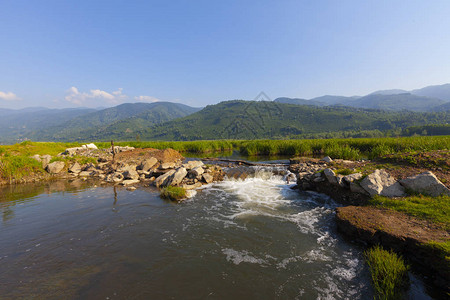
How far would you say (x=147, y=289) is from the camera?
17.7ft

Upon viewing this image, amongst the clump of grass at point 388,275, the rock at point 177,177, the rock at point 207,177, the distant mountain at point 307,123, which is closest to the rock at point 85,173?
the rock at point 177,177

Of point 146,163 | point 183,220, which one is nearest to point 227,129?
point 146,163

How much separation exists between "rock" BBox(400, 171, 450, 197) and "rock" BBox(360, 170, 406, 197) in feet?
1.24

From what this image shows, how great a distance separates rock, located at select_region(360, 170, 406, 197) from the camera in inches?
369

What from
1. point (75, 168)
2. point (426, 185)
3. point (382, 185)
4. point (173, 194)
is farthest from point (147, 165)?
point (426, 185)

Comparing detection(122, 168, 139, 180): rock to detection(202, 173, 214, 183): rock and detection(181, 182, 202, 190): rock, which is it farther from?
detection(202, 173, 214, 183): rock

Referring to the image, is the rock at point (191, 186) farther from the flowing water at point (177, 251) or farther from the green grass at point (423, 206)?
the green grass at point (423, 206)

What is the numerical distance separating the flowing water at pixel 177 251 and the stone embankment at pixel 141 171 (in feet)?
13.0

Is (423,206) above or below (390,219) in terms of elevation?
above

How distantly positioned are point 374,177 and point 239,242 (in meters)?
8.12

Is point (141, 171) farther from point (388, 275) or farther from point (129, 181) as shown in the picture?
point (388, 275)

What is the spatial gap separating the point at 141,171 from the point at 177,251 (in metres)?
15.0

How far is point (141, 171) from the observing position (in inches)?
798

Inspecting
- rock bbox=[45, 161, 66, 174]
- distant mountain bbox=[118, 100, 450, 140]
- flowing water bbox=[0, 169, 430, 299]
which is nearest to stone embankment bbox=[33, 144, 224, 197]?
rock bbox=[45, 161, 66, 174]
